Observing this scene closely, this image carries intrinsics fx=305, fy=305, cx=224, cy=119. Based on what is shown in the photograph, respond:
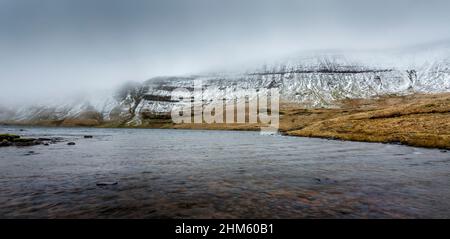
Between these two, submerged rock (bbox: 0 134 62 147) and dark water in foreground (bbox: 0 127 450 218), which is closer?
dark water in foreground (bbox: 0 127 450 218)

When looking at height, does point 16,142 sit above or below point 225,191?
below

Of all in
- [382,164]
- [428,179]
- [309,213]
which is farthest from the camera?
[382,164]

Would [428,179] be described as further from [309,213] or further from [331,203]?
Answer: [309,213]

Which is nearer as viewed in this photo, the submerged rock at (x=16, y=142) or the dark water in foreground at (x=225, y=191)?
the dark water in foreground at (x=225, y=191)

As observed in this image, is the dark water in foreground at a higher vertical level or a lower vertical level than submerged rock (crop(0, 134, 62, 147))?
higher

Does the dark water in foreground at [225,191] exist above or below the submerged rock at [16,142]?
above

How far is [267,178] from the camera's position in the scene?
90.1ft

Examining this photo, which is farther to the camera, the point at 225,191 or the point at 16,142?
the point at 16,142

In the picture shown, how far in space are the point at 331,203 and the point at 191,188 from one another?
10025mm
